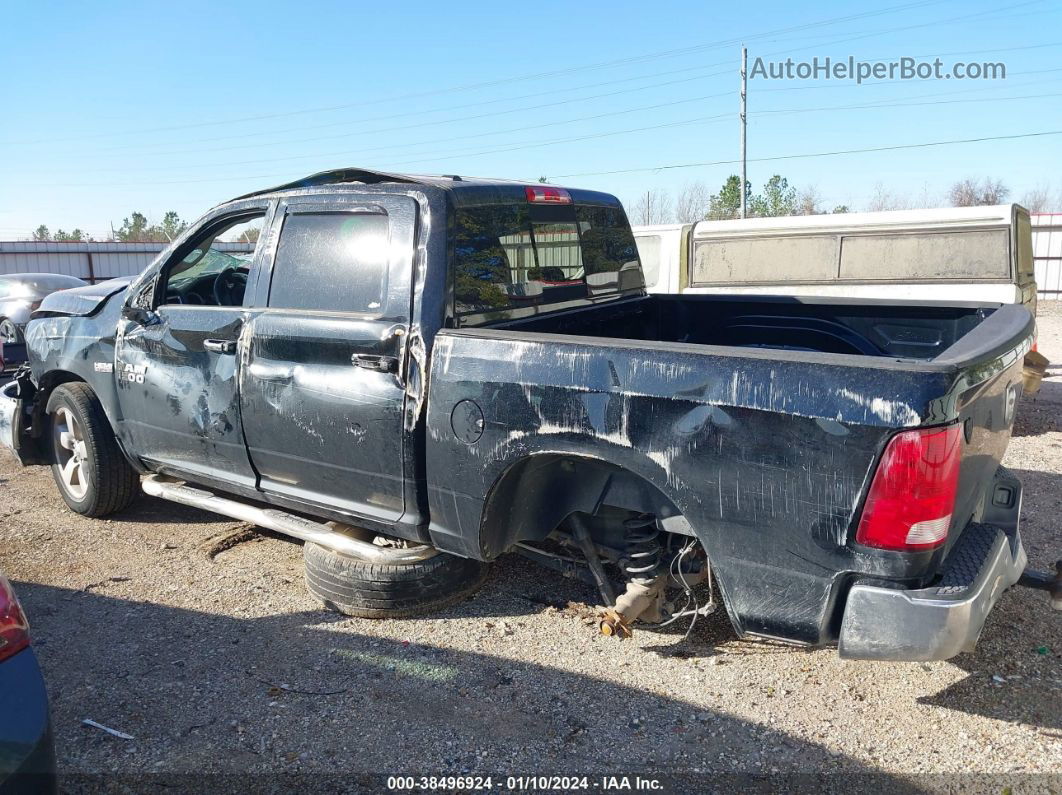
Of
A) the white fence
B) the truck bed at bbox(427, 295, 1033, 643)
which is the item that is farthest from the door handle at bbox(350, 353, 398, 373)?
the white fence

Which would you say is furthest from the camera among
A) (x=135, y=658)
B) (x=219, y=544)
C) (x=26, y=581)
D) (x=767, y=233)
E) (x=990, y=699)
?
(x=767, y=233)

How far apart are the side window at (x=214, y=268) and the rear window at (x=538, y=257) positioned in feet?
4.25

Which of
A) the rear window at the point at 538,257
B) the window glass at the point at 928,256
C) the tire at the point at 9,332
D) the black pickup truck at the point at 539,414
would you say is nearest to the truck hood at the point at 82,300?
the black pickup truck at the point at 539,414

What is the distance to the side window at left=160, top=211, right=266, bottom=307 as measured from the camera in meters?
4.33

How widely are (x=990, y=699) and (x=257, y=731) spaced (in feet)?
9.06

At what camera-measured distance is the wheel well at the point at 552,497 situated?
9.90 ft

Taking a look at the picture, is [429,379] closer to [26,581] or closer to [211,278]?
[211,278]

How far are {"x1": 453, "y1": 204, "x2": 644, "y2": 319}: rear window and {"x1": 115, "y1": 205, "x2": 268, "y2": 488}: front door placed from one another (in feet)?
3.89

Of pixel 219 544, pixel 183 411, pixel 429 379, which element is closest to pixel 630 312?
pixel 429 379

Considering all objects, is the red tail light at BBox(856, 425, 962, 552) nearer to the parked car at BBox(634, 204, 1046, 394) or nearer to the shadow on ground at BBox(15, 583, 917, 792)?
the shadow on ground at BBox(15, 583, 917, 792)

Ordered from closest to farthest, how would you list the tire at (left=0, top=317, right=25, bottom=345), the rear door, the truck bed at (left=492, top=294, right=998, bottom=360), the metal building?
the rear door < the truck bed at (left=492, top=294, right=998, bottom=360) < the tire at (left=0, top=317, right=25, bottom=345) < the metal building

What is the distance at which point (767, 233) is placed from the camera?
361 inches

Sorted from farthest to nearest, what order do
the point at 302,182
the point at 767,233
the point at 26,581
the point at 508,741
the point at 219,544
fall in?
the point at 767,233 < the point at 219,544 < the point at 26,581 < the point at 302,182 < the point at 508,741

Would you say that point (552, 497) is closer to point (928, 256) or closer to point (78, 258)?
point (928, 256)
